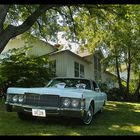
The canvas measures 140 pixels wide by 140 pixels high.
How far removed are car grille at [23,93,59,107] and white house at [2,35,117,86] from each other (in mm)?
13562

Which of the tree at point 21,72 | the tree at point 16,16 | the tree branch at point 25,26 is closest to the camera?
the tree at point 16,16

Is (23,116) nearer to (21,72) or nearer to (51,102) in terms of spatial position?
(51,102)

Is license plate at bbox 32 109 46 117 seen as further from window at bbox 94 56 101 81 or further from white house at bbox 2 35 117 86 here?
window at bbox 94 56 101 81

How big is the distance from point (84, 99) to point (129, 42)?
20820 millimetres

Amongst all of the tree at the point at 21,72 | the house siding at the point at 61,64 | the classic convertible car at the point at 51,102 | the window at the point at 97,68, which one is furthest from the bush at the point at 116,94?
the classic convertible car at the point at 51,102

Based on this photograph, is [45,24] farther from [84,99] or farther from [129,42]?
[84,99]

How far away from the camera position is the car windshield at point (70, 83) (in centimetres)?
1252

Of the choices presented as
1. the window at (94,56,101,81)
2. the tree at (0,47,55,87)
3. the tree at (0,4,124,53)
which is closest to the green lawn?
the tree at (0,4,124,53)

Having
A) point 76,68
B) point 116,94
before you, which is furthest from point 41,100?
point 116,94

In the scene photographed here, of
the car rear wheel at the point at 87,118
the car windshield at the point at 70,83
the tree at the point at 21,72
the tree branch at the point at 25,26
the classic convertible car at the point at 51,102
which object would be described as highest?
the tree branch at the point at 25,26

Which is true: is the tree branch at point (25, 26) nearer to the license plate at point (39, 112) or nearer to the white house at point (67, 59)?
the white house at point (67, 59)

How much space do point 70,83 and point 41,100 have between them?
2.61 metres

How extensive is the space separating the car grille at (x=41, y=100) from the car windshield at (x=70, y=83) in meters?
2.13
